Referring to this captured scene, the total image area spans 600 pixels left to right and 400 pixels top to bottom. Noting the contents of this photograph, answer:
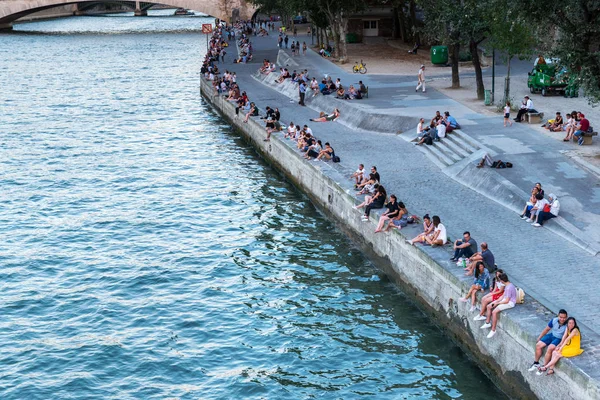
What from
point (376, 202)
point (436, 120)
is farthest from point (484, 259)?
point (436, 120)

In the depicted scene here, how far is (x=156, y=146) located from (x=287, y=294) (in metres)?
24.0

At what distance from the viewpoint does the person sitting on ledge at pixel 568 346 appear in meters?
17.0

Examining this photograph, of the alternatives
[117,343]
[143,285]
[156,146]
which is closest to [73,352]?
[117,343]

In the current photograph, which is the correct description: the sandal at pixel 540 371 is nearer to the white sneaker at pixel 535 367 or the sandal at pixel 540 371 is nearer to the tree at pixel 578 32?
the white sneaker at pixel 535 367

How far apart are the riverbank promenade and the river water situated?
6.70ft

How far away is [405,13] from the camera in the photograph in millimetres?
77812

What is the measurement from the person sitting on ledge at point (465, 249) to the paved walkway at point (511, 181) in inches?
43.5

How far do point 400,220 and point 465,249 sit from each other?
3.84m

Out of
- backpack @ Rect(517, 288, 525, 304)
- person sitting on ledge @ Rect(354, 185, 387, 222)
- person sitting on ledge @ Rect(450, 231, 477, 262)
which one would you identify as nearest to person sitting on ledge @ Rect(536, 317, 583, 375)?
backpack @ Rect(517, 288, 525, 304)

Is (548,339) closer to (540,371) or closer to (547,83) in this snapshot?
(540,371)

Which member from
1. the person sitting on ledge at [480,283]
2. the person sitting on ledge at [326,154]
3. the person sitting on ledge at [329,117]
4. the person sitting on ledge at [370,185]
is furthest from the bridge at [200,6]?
the person sitting on ledge at [480,283]

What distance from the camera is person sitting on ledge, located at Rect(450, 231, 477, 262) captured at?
875 inches

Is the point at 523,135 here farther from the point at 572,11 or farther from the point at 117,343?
the point at 117,343

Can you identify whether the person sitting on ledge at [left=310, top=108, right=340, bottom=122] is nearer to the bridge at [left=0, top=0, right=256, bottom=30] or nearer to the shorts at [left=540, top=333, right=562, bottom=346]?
the shorts at [left=540, top=333, right=562, bottom=346]
